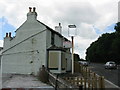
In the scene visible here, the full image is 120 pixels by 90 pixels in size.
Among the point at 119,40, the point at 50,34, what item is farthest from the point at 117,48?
the point at 50,34

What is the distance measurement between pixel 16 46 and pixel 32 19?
409 centimetres

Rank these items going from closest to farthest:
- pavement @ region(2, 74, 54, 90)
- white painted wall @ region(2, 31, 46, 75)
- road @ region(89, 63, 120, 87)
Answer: pavement @ region(2, 74, 54, 90)
road @ region(89, 63, 120, 87)
white painted wall @ region(2, 31, 46, 75)

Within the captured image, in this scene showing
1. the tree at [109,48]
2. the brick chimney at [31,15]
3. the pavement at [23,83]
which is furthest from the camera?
the tree at [109,48]

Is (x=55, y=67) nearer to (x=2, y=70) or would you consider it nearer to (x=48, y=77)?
(x=48, y=77)

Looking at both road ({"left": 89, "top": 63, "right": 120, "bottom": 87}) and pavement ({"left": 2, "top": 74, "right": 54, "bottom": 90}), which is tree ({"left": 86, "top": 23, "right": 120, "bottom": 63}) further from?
pavement ({"left": 2, "top": 74, "right": 54, "bottom": 90})

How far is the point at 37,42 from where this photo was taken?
27.4 m

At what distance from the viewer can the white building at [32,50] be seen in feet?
86.4

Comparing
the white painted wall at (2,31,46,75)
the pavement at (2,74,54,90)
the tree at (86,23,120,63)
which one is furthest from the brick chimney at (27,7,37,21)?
the tree at (86,23,120,63)

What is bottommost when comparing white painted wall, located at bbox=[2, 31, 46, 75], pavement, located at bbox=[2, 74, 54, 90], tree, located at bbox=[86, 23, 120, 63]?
pavement, located at bbox=[2, 74, 54, 90]

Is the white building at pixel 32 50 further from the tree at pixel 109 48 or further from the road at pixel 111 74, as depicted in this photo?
the tree at pixel 109 48

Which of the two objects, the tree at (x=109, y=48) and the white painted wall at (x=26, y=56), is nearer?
the white painted wall at (x=26, y=56)

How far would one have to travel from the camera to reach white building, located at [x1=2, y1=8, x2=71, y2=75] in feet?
86.4

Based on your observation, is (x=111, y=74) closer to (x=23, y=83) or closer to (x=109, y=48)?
(x=23, y=83)

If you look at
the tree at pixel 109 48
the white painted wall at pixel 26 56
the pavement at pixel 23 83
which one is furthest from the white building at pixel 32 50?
the tree at pixel 109 48
